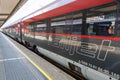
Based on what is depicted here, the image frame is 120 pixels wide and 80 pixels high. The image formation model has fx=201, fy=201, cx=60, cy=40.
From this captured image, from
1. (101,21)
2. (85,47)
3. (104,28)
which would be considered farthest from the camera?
(85,47)

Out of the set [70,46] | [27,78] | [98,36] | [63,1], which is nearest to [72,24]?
[70,46]

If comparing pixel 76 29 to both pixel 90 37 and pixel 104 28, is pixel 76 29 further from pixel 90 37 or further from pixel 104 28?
pixel 104 28

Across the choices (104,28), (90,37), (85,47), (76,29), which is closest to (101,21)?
(104,28)

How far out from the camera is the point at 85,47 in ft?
14.6

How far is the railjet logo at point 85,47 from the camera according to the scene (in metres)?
3.71

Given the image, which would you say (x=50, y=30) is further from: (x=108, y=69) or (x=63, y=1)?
(x=108, y=69)

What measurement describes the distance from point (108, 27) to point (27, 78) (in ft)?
8.24

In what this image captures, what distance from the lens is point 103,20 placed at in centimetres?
387

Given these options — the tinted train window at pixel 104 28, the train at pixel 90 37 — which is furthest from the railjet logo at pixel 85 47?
the tinted train window at pixel 104 28

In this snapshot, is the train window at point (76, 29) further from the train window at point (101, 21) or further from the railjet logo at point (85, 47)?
the train window at point (101, 21)

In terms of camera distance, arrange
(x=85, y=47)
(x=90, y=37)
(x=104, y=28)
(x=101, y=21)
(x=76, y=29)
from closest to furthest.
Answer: (x=104, y=28), (x=101, y=21), (x=90, y=37), (x=85, y=47), (x=76, y=29)

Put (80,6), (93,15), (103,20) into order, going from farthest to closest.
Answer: (80,6)
(93,15)
(103,20)

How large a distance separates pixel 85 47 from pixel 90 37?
0.31 meters

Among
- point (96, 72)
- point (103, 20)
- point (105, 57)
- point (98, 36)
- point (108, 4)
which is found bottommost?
point (96, 72)
